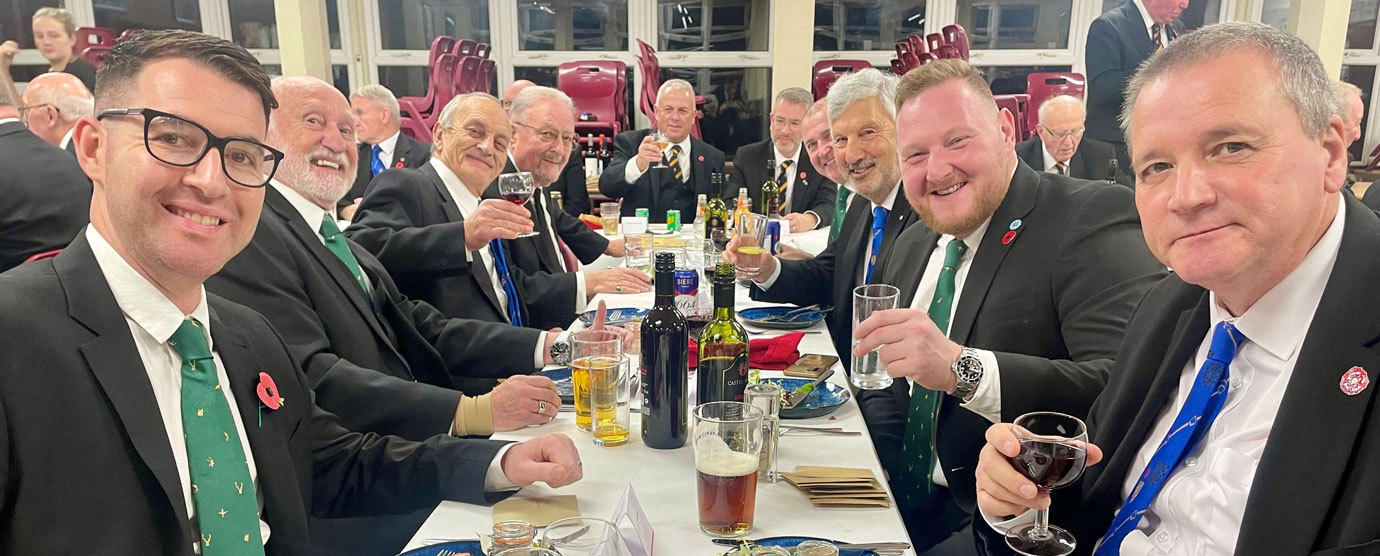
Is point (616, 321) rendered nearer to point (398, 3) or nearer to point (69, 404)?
point (69, 404)

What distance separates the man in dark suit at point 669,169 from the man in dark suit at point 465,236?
8.39ft

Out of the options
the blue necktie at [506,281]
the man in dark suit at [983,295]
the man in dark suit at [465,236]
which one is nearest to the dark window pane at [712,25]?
the man in dark suit at [465,236]

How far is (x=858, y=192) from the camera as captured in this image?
10.1 ft

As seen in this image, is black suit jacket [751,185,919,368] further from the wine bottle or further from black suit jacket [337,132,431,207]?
black suit jacket [337,132,431,207]

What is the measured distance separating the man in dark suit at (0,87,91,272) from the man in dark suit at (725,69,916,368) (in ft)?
8.69

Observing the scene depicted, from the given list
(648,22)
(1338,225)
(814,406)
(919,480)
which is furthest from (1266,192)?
(648,22)

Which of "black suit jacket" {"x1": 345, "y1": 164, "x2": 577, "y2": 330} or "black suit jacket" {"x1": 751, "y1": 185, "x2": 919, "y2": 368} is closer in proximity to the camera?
"black suit jacket" {"x1": 345, "y1": 164, "x2": 577, "y2": 330}

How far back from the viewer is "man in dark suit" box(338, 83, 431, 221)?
601 centimetres

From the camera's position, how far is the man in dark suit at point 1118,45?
5.20 m

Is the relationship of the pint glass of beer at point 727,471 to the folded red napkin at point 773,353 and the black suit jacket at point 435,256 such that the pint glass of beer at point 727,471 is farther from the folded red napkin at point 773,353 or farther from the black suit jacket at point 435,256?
the black suit jacket at point 435,256

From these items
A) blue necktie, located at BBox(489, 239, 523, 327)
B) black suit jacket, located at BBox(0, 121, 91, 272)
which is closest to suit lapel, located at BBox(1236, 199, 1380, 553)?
blue necktie, located at BBox(489, 239, 523, 327)

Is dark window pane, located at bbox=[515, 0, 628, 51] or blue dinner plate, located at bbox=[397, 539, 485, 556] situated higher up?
dark window pane, located at bbox=[515, 0, 628, 51]

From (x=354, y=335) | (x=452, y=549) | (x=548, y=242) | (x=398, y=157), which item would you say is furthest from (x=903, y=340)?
(x=398, y=157)

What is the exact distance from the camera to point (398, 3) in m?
Result: 8.70
